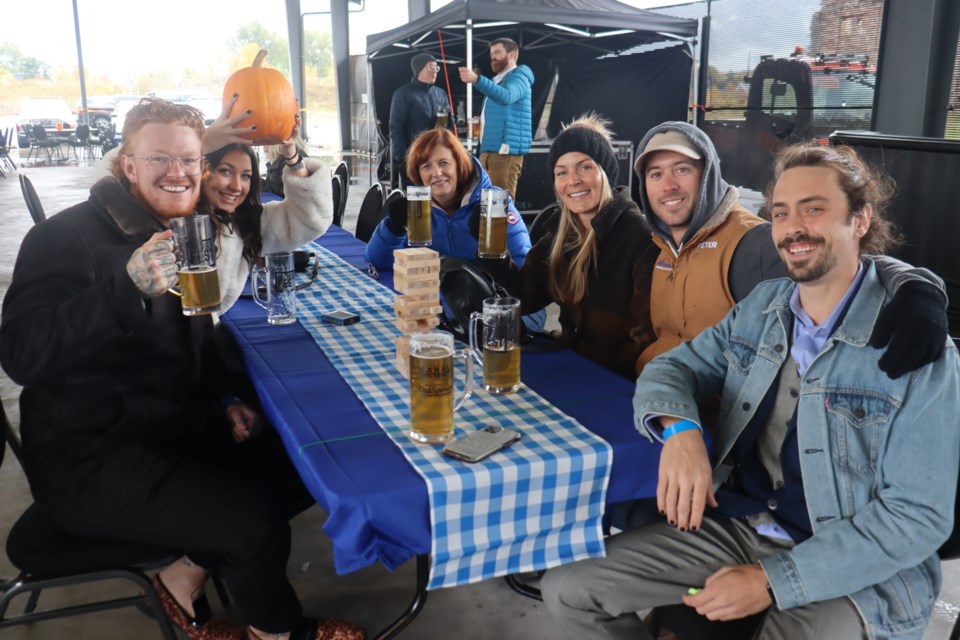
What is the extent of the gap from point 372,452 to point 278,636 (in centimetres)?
67

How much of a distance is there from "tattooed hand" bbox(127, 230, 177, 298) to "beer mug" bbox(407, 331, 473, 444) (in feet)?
1.71

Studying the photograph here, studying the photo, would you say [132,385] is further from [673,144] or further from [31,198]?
[31,198]

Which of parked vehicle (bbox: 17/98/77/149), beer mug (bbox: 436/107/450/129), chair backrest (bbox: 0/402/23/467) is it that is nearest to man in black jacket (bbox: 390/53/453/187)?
beer mug (bbox: 436/107/450/129)

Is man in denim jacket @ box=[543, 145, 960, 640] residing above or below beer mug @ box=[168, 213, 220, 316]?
below

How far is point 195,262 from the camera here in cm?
149

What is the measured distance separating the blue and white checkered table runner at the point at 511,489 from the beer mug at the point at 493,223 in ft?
2.33

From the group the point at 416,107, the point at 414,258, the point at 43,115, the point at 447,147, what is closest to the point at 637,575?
the point at 414,258

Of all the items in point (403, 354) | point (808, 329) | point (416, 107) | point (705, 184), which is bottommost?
point (403, 354)

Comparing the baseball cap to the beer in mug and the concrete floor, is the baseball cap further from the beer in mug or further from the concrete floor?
the concrete floor

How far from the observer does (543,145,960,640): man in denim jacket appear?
46.6 inches

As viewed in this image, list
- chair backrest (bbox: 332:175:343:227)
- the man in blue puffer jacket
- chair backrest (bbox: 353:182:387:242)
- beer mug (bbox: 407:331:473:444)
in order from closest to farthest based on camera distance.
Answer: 1. beer mug (bbox: 407:331:473:444)
2. chair backrest (bbox: 353:182:387:242)
3. chair backrest (bbox: 332:175:343:227)
4. the man in blue puffer jacket

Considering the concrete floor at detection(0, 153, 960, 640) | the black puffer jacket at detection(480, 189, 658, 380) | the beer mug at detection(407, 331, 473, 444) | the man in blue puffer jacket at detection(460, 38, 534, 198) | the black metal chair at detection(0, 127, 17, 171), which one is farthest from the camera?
the black metal chair at detection(0, 127, 17, 171)

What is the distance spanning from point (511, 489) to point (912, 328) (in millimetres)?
700

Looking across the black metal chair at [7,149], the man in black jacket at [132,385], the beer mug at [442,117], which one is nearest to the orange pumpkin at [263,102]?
the man in black jacket at [132,385]
